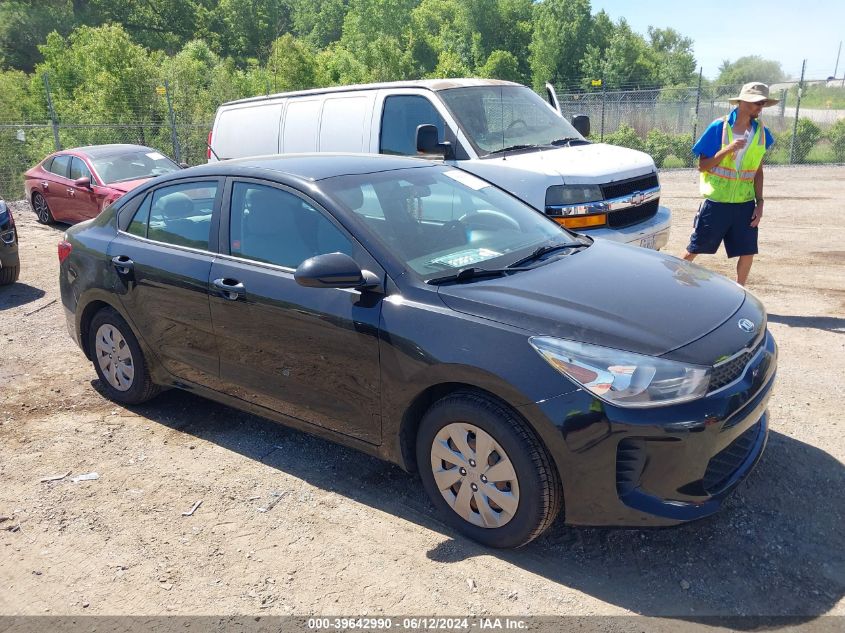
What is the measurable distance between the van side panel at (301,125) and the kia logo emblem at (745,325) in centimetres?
553

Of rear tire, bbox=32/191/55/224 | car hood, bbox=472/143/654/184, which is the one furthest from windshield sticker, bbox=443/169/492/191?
rear tire, bbox=32/191/55/224

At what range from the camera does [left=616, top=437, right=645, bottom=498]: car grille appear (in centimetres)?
281

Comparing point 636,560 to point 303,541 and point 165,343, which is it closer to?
point 303,541

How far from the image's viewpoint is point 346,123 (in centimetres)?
757

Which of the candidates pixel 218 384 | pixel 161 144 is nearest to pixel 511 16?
pixel 161 144

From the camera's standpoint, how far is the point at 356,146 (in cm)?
747

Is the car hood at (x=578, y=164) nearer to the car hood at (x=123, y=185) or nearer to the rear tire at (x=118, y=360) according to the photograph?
the rear tire at (x=118, y=360)

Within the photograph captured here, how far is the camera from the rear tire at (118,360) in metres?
4.77

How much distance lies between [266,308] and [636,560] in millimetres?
2181

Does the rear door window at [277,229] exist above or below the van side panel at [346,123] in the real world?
below

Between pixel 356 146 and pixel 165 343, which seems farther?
pixel 356 146

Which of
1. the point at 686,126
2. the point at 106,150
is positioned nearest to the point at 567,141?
the point at 106,150

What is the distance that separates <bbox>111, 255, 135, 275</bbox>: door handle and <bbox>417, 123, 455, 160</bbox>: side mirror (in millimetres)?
3025

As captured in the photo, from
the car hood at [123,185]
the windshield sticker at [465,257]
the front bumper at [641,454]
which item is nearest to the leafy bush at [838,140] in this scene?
the car hood at [123,185]
